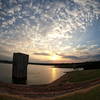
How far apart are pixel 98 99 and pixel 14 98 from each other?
8.03 meters

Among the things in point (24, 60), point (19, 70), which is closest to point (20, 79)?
point (19, 70)

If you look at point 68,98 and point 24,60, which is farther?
point 24,60

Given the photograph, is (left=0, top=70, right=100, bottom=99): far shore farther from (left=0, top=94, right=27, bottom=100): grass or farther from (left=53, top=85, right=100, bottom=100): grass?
(left=53, top=85, right=100, bottom=100): grass

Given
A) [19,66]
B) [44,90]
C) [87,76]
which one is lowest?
[19,66]

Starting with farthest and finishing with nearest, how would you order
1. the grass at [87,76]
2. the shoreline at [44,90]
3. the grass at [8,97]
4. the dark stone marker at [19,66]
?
the dark stone marker at [19,66] < the grass at [87,76] < the shoreline at [44,90] < the grass at [8,97]

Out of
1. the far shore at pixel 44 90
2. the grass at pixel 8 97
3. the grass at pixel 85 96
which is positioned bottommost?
the far shore at pixel 44 90

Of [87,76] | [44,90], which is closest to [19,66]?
[87,76]

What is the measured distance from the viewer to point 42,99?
13375 mm

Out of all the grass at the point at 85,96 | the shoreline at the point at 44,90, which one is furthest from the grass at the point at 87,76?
the grass at the point at 85,96

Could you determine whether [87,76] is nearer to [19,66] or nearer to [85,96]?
[85,96]

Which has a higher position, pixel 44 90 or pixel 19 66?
pixel 44 90

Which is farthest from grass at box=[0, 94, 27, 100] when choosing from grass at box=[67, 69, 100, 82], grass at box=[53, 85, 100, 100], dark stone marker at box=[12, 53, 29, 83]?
dark stone marker at box=[12, 53, 29, 83]

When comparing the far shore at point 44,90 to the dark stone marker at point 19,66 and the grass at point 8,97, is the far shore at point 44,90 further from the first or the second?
the dark stone marker at point 19,66

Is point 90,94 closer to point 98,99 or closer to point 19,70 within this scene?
point 98,99
